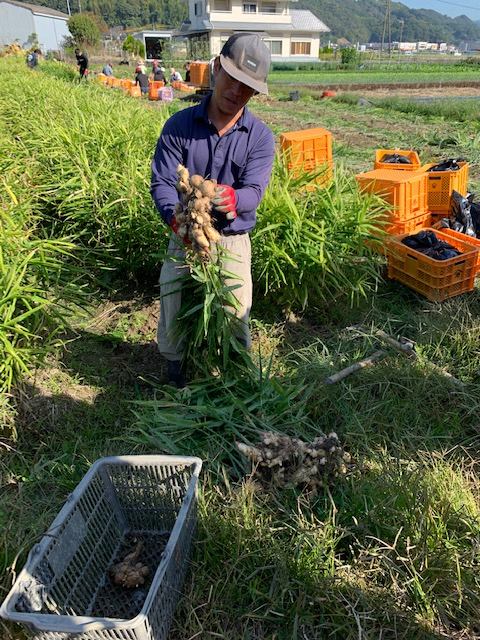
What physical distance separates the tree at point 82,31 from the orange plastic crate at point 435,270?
39059 mm

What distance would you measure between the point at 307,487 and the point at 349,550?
0.29 m

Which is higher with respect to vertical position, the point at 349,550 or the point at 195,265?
the point at 195,265

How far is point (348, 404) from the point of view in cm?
233

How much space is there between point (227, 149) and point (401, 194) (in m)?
1.97

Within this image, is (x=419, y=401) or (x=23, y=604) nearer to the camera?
(x=23, y=604)

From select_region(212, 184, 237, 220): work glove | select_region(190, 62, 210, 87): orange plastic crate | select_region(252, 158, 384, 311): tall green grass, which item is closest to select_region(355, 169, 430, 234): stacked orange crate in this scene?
select_region(252, 158, 384, 311): tall green grass

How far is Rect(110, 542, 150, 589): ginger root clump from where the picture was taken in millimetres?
1607

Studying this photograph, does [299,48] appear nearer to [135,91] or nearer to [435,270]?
[135,91]

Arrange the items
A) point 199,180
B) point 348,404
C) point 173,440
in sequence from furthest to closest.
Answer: point 348,404 < point 173,440 < point 199,180

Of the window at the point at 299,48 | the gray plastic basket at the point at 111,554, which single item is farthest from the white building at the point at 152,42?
the gray plastic basket at the point at 111,554

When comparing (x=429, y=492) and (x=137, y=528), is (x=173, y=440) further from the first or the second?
(x=429, y=492)

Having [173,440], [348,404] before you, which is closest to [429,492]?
[348,404]

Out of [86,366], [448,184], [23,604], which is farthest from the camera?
[448,184]

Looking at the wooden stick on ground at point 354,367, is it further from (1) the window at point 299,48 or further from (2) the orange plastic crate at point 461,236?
(1) the window at point 299,48
